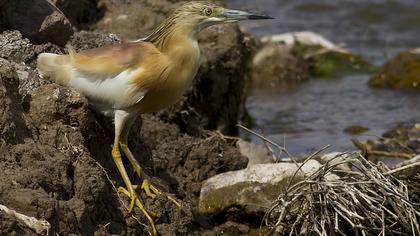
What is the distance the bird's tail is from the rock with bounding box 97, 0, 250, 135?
6.69 feet

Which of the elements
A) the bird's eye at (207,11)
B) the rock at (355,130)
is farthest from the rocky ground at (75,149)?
the rock at (355,130)

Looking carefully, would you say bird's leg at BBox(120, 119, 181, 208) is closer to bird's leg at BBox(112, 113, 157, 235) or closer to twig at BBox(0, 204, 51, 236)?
bird's leg at BBox(112, 113, 157, 235)

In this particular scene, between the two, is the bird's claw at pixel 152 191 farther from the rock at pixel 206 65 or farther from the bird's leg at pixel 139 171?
the rock at pixel 206 65

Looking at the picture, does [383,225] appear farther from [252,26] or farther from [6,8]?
[252,26]

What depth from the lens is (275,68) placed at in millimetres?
12609

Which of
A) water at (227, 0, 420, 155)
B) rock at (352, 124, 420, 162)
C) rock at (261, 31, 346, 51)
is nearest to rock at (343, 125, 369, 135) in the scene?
water at (227, 0, 420, 155)

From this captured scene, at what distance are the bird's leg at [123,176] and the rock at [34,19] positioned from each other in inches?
34.1

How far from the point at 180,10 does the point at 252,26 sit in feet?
25.2

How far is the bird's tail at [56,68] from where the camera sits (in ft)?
19.0

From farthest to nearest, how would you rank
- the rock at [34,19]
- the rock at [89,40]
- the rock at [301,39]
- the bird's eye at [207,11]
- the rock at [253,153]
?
the rock at [301,39] → the rock at [253,153] → the rock at [89,40] → the rock at [34,19] → the bird's eye at [207,11]

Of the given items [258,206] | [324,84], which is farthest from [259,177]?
[324,84]

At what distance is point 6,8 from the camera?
6.22m

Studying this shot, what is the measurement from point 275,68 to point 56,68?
703 centimetres

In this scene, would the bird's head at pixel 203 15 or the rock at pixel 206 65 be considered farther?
the rock at pixel 206 65
